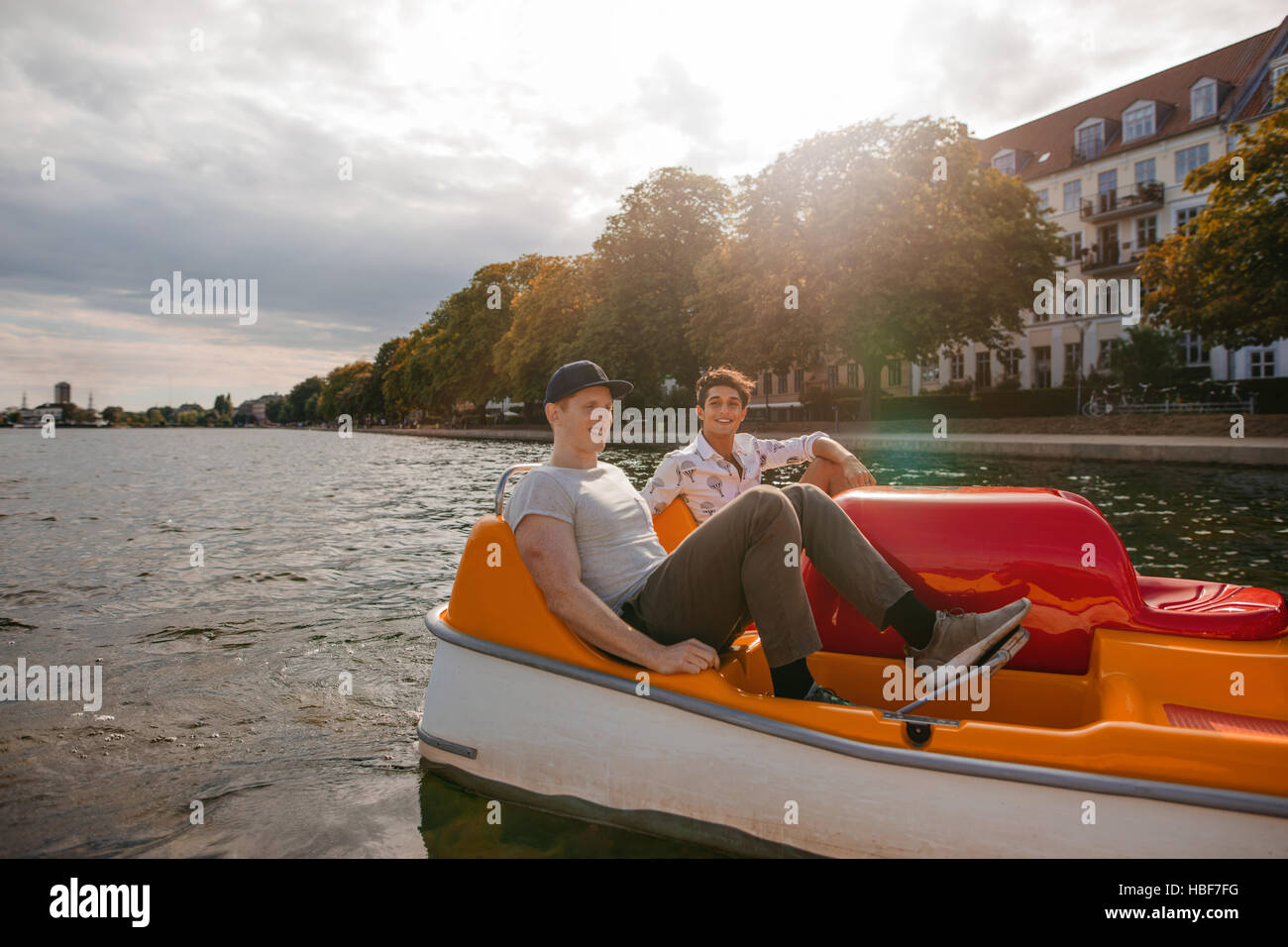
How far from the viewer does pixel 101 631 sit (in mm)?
6023

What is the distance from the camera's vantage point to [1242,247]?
1847 cm

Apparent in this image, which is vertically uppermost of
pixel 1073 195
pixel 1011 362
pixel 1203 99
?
pixel 1203 99

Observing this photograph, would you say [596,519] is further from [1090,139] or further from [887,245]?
[1090,139]

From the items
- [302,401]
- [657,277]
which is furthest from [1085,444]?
[302,401]

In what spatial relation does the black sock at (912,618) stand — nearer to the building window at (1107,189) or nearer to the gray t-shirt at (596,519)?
the gray t-shirt at (596,519)

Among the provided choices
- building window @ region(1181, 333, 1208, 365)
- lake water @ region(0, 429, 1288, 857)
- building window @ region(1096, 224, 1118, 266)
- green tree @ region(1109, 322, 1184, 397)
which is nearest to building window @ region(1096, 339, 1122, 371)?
building window @ region(1181, 333, 1208, 365)

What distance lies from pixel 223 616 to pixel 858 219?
2239 cm

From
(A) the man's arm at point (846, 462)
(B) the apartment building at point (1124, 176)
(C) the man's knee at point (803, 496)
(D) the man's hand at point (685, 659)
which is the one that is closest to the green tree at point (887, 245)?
(B) the apartment building at point (1124, 176)

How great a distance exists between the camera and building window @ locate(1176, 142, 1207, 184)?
3431 cm

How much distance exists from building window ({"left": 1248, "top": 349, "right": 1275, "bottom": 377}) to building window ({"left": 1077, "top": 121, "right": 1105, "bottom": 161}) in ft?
42.9

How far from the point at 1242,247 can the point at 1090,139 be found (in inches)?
971

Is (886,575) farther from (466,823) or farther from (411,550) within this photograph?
(411,550)

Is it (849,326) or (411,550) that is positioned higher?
(849,326)
